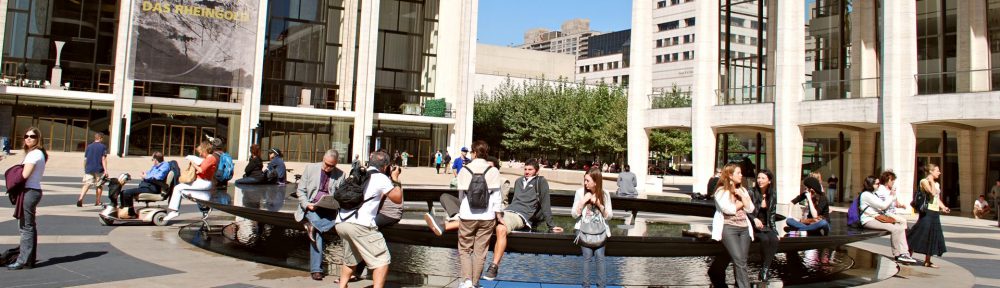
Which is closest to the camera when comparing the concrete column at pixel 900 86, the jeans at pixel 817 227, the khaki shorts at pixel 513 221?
the khaki shorts at pixel 513 221

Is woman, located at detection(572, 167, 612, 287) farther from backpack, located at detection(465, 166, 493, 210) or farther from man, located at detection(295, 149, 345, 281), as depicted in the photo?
man, located at detection(295, 149, 345, 281)

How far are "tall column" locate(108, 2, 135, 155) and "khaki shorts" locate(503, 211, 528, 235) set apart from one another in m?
48.7

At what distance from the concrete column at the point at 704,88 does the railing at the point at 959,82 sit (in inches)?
395

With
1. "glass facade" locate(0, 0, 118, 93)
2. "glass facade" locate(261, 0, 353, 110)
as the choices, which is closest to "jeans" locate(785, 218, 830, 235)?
"glass facade" locate(261, 0, 353, 110)

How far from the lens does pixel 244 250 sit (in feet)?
36.5

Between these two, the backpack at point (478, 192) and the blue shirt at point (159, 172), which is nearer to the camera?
Answer: the backpack at point (478, 192)

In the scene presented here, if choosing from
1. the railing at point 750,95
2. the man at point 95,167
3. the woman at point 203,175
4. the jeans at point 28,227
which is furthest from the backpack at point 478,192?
the railing at point 750,95

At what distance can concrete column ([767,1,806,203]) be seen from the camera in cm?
3175

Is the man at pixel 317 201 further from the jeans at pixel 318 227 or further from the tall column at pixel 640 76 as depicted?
the tall column at pixel 640 76

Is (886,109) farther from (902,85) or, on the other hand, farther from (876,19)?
(876,19)

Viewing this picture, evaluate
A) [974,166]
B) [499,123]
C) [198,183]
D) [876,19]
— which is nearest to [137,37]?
[499,123]

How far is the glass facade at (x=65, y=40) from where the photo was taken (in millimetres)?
50656

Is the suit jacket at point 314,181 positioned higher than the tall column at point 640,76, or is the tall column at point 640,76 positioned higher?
the tall column at point 640,76

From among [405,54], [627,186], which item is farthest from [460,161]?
[405,54]
